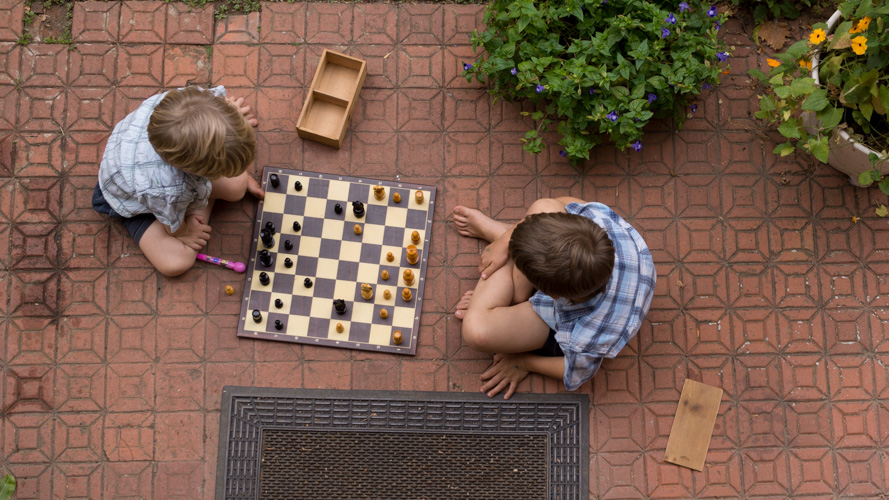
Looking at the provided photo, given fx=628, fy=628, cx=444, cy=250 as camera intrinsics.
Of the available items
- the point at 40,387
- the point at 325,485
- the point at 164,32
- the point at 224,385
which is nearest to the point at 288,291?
the point at 224,385

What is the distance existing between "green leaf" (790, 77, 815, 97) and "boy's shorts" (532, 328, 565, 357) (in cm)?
122

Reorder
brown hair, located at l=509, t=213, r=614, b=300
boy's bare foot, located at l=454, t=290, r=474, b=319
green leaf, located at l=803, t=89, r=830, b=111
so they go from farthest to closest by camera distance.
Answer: boy's bare foot, located at l=454, t=290, r=474, b=319 → green leaf, located at l=803, t=89, r=830, b=111 → brown hair, located at l=509, t=213, r=614, b=300

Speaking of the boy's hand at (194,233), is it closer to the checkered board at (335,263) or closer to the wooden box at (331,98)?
the checkered board at (335,263)

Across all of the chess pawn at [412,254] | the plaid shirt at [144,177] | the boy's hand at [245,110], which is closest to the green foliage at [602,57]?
the chess pawn at [412,254]

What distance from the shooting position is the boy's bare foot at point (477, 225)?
2473 millimetres

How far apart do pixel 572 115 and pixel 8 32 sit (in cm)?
233

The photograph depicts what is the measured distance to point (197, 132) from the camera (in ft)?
6.39

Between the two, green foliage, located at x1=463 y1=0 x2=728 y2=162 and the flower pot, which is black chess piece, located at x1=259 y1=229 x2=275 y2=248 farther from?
the flower pot

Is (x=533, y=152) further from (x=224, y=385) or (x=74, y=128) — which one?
(x=74, y=128)

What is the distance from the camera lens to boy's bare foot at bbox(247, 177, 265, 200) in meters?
2.47

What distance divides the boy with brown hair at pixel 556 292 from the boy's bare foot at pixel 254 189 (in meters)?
0.80

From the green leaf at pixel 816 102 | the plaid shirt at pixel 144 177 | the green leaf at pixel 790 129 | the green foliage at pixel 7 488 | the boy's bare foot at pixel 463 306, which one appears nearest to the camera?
the green foliage at pixel 7 488

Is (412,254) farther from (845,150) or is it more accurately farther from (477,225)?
(845,150)

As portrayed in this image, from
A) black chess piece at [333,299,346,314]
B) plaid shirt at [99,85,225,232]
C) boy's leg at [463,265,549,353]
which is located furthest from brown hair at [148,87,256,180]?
boy's leg at [463,265,549,353]
